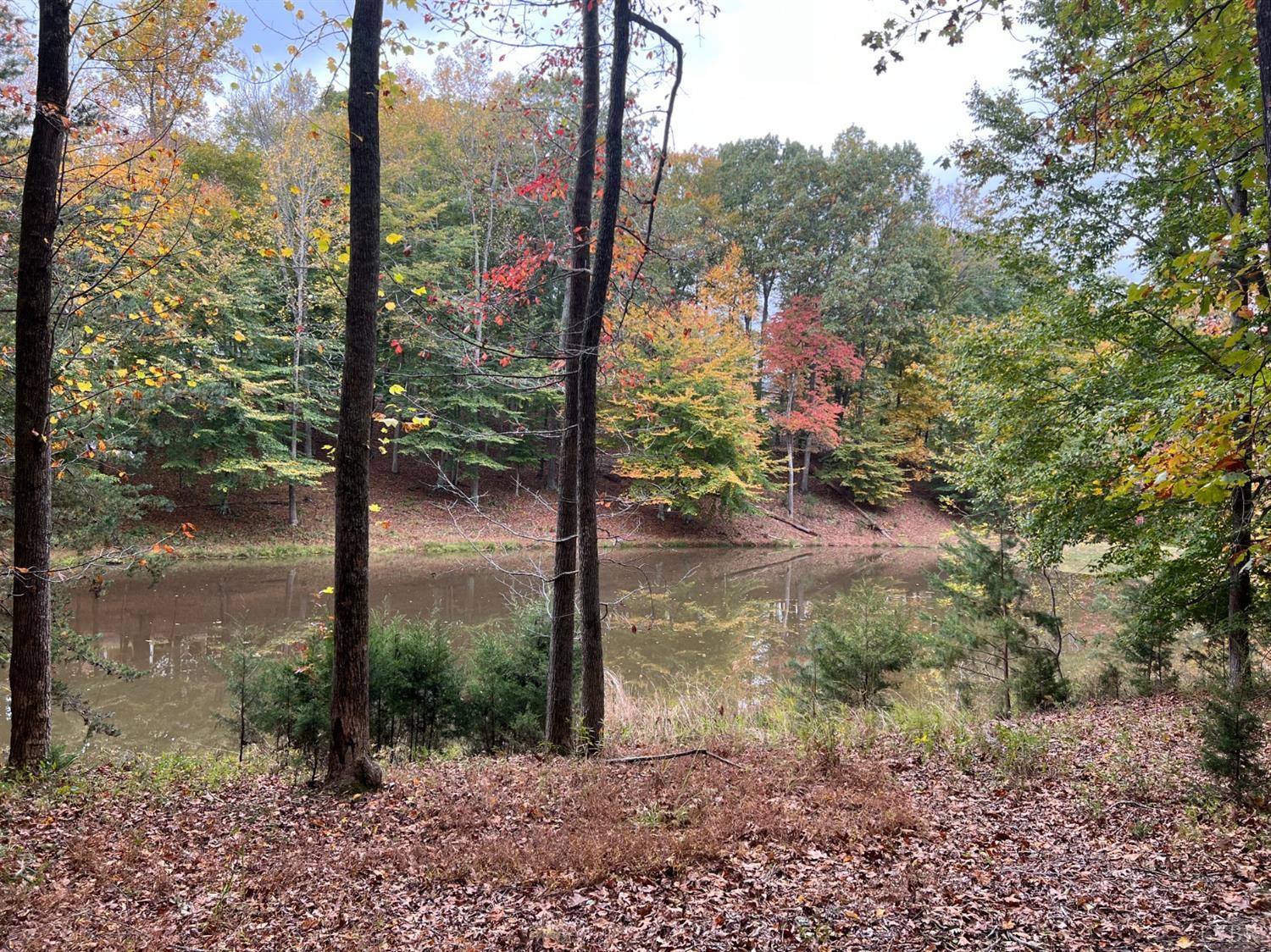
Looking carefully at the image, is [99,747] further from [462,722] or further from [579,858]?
[579,858]

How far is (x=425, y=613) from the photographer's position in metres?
13.8

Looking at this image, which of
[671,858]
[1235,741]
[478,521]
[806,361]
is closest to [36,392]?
[671,858]

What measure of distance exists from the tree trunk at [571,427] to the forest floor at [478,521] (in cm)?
793

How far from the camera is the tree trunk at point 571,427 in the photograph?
22.0 ft

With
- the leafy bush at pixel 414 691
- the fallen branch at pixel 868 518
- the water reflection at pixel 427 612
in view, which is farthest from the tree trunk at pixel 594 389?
the fallen branch at pixel 868 518

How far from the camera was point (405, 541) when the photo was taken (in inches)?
811

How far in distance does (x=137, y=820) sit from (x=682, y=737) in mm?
4791

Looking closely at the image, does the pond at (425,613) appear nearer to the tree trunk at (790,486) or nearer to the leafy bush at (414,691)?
the leafy bush at (414,691)

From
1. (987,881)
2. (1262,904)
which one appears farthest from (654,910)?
(1262,904)

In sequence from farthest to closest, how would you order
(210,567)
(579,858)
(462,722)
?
(210,567) → (462,722) → (579,858)

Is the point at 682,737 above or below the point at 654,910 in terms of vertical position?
below

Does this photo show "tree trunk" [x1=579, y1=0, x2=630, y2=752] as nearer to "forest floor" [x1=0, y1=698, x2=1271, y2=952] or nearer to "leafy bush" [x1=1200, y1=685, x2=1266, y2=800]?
"forest floor" [x1=0, y1=698, x2=1271, y2=952]

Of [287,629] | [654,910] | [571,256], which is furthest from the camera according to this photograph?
[287,629]

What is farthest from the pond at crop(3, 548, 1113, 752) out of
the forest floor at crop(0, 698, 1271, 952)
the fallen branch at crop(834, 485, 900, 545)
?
the fallen branch at crop(834, 485, 900, 545)
